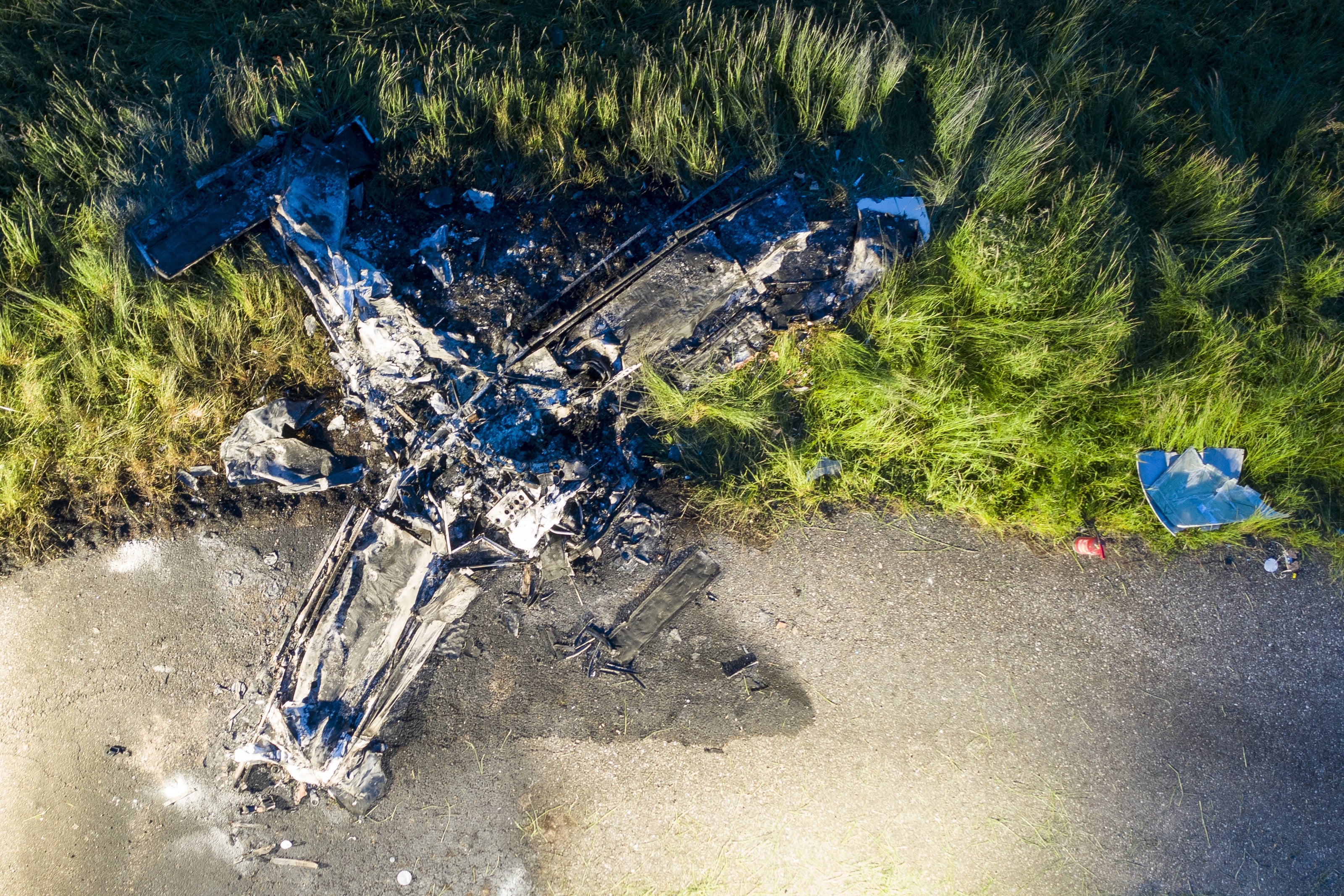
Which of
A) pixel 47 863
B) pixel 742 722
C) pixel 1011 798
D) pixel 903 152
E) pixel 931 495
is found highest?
pixel 903 152

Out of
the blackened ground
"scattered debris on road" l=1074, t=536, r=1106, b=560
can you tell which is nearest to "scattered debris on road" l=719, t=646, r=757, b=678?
the blackened ground

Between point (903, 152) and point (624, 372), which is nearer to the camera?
point (624, 372)

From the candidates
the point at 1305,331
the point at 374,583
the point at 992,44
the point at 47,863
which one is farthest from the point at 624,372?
the point at 47,863

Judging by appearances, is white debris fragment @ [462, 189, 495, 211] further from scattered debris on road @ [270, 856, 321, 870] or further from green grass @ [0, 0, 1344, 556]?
scattered debris on road @ [270, 856, 321, 870]

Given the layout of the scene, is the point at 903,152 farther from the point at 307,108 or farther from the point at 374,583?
the point at 374,583

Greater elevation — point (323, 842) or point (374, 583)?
point (374, 583)

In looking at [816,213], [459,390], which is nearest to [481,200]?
[459,390]
